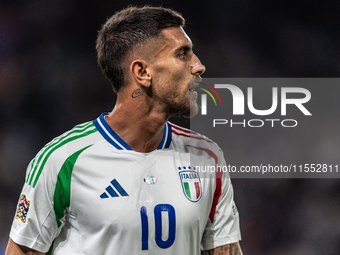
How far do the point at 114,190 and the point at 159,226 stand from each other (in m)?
0.28

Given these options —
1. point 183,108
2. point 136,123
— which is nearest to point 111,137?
point 136,123

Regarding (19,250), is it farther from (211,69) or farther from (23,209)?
(211,69)

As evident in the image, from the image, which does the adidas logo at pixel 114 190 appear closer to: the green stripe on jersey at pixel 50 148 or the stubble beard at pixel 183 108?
the green stripe on jersey at pixel 50 148

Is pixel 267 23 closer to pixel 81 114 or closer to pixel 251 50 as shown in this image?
pixel 251 50

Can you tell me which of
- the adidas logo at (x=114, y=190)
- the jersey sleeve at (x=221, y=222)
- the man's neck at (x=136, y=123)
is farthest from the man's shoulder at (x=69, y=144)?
the jersey sleeve at (x=221, y=222)

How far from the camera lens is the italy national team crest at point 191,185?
1941 millimetres

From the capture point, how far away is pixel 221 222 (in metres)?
2.03

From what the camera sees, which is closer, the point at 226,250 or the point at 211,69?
the point at 226,250

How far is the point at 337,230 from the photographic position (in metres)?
4.51

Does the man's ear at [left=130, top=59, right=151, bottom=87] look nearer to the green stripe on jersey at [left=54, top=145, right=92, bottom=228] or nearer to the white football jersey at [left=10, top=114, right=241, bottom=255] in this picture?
the white football jersey at [left=10, top=114, right=241, bottom=255]

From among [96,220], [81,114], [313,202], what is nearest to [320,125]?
[313,202]

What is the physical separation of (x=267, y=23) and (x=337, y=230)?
2.62 meters

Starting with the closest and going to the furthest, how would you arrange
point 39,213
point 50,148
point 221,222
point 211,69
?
1. point 39,213
2. point 50,148
3. point 221,222
4. point 211,69

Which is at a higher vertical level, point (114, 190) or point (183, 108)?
point (183, 108)
